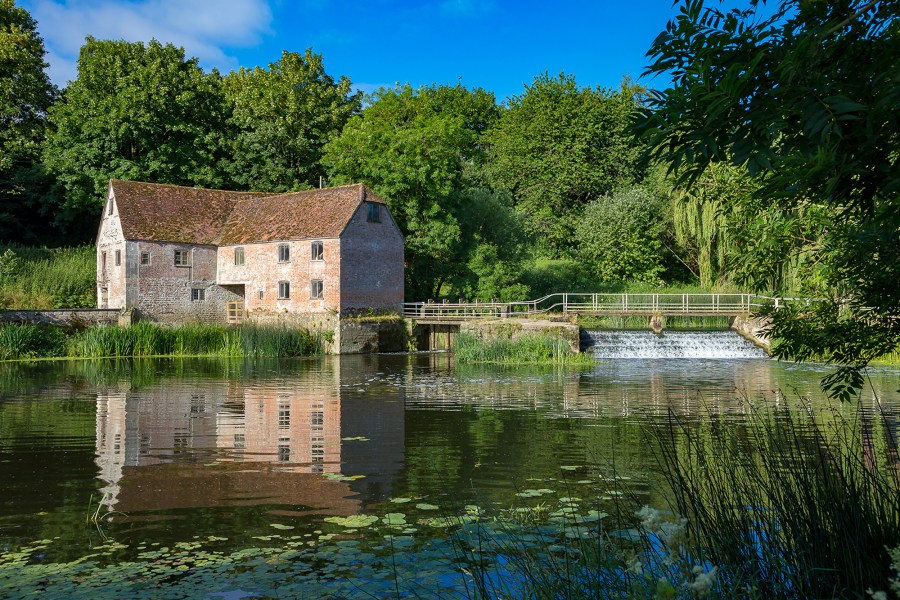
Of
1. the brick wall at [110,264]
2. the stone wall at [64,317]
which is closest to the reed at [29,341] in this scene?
the stone wall at [64,317]

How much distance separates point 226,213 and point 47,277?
1084 centimetres

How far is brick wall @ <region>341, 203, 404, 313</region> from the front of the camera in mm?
44156

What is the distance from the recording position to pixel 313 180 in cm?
5528

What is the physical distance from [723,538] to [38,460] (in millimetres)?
10934

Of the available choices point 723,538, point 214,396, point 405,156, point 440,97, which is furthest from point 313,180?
point 723,538

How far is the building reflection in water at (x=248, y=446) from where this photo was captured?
10.4 meters

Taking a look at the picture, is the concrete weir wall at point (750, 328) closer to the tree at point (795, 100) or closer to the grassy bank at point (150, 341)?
the grassy bank at point (150, 341)

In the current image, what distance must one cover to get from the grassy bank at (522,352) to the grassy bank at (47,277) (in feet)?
77.6

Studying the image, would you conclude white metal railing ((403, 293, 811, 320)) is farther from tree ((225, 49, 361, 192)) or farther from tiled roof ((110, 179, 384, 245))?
tree ((225, 49, 361, 192))

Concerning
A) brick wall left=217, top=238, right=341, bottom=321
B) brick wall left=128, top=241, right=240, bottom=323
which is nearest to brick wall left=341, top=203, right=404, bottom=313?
brick wall left=217, top=238, right=341, bottom=321

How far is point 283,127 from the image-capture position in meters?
52.9

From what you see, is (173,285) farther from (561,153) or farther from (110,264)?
(561,153)

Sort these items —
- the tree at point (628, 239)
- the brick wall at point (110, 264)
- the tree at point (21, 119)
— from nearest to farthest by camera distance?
the brick wall at point (110, 264)
the tree at point (21, 119)
the tree at point (628, 239)

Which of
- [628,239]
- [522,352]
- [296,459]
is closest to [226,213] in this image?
[522,352]
